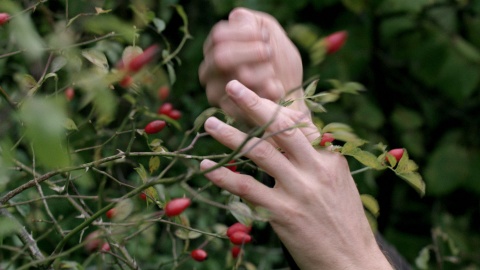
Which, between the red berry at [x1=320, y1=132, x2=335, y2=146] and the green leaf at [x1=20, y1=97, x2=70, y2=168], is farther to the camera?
the red berry at [x1=320, y1=132, x2=335, y2=146]

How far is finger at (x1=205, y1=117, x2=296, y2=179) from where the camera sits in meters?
0.91

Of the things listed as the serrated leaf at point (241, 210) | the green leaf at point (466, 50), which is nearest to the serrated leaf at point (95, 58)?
the serrated leaf at point (241, 210)

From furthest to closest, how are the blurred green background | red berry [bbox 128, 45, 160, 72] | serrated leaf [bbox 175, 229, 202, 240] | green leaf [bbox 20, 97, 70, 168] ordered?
the blurred green background, serrated leaf [bbox 175, 229, 202, 240], red berry [bbox 128, 45, 160, 72], green leaf [bbox 20, 97, 70, 168]

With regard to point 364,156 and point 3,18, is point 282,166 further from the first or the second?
point 3,18

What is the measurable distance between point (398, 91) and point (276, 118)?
1.71 meters

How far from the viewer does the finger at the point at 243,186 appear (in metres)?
0.91

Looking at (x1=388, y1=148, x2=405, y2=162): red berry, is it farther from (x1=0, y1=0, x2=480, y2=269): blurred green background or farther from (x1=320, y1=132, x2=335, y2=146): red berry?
(x1=0, y1=0, x2=480, y2=269): blurred green background

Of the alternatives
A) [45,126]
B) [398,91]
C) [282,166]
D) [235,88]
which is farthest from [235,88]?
Answer: [398,91]

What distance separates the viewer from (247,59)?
97 cm

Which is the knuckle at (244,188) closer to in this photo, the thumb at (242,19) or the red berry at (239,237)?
the red berry at (239,237)

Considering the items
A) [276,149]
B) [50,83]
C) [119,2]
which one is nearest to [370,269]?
[276,149]

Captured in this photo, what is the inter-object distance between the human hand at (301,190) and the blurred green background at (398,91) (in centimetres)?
89

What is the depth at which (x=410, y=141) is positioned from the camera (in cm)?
243

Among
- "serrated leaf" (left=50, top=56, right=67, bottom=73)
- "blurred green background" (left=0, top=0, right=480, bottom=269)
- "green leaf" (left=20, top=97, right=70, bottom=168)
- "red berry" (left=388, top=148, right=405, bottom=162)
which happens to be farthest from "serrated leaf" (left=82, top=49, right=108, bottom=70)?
"blurred green background" (left=0, top=0, right=480, bottom=269)
